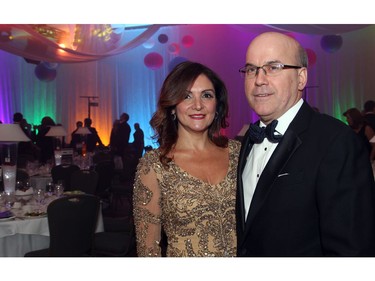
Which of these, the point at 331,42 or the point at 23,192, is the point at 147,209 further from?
the point at 331,42

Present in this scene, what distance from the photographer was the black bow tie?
167cm

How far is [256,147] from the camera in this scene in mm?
1827

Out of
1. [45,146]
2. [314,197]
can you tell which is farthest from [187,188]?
[45,146]

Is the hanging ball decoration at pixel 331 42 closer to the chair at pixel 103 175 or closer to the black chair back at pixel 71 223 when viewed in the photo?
the chair at pixel 103 175

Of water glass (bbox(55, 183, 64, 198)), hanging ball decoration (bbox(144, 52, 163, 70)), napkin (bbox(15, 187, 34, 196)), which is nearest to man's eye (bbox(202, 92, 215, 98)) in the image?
water glass (bbox(55, 183, 64, 198))

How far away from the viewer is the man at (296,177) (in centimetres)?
140

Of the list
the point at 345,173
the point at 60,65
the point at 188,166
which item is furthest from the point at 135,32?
the point at 345,173

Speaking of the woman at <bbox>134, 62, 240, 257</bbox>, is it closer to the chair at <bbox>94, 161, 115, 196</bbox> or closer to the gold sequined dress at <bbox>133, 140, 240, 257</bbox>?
the gold sequined dress at <bbox>133, 140, 240, 257</bbox>

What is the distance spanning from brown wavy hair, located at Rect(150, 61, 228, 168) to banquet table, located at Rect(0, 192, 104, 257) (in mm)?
1968

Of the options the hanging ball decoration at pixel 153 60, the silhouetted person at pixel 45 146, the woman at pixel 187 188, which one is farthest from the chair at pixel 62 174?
the hanging ball decoration at pixel 153 60

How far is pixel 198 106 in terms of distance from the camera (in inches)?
88.4

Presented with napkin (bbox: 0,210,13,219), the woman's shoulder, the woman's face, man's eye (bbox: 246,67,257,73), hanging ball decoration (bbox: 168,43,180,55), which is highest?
hanging ball decoration (bbox: 168,43,180,55)

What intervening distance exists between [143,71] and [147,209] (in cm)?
1100
